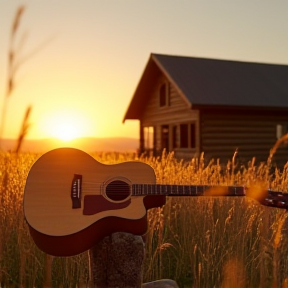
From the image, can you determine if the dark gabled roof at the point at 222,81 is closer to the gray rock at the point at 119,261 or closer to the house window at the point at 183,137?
the house window at the point at 183,137

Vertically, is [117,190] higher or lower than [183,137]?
lower

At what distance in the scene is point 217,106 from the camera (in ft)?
48.3

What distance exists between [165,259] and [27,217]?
1.88 m

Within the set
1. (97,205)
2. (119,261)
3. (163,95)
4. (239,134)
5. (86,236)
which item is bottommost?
(119,261)

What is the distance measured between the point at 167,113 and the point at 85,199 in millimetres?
15741

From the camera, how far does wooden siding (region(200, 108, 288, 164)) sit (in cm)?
1580

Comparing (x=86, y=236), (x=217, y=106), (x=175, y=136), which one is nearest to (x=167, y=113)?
(x=175, y=136)

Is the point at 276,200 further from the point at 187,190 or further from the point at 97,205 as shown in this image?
the point at 97,205

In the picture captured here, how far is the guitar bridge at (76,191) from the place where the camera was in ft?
9.27

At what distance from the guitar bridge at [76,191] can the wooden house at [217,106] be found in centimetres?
1165

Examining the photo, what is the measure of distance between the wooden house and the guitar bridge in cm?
1165

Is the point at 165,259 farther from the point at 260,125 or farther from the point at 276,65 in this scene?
the point at 276,65

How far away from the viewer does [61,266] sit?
3.82m

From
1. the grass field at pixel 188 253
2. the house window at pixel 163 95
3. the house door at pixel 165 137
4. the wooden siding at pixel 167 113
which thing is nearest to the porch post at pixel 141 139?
the wooden siding at pixel 167 113
